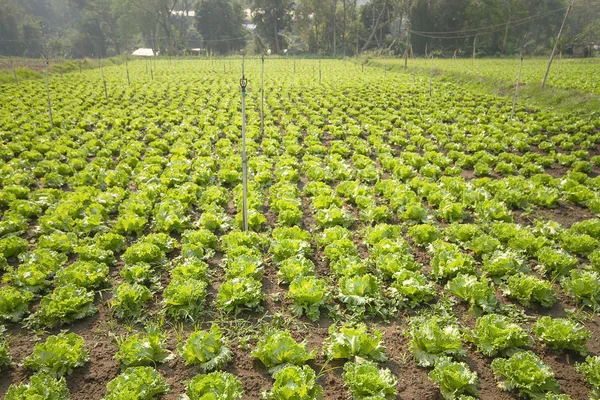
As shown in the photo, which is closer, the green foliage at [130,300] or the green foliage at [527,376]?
the green foliage at [527,376]

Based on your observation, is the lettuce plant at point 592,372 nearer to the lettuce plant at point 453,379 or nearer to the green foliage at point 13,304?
the lettuce plant at point 453,379

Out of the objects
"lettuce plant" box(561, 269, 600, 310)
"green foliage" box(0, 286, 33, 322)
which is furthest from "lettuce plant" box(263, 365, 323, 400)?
"lettuce plant" box(561, 269, 600, 310)

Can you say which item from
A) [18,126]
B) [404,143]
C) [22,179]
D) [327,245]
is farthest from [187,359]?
[18,126]

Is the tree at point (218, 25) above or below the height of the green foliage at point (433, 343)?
above

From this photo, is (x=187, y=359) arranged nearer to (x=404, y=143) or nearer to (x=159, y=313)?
(x=159, y=313)

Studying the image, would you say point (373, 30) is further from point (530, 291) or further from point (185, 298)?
point (185, 298)

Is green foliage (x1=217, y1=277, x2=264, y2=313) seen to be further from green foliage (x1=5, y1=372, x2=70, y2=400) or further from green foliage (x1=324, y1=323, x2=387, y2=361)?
green foliage (x1=5, y1=372, x2=70, y2=400)

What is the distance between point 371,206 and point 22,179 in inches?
359

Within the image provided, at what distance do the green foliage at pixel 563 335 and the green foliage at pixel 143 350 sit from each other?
16.2ft

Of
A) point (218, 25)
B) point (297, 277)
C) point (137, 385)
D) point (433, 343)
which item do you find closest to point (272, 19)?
point (218, 25)

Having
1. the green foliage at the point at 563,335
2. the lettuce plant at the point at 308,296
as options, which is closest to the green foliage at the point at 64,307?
the lettuce plant at the point at 308,296

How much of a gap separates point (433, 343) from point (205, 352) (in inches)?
113

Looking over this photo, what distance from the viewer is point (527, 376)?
4387 millimetres

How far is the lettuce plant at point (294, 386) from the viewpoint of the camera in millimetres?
4168
